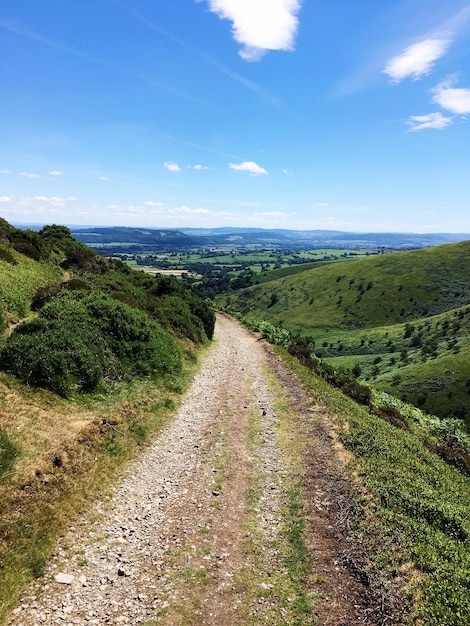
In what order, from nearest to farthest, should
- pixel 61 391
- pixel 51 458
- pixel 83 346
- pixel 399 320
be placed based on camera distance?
pixel 51 458
pixel 61 391
pixel 83 346
pixel 399 320

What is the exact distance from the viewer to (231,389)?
26000 millimetres

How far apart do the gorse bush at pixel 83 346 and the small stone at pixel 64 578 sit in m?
8.86

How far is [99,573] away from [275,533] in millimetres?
5010

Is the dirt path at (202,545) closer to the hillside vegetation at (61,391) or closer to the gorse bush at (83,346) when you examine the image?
the hillside vegetation at (61,391)

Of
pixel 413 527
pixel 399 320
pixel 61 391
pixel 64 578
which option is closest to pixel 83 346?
pixel 61 391

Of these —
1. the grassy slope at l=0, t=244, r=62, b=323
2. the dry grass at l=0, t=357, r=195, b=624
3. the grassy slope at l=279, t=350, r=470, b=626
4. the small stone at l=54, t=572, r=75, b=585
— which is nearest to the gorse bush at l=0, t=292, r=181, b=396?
the dry grass at l=0, t=357, r=195, b=624

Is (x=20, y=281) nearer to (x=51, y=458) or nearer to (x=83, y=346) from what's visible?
(x=83, y=346)

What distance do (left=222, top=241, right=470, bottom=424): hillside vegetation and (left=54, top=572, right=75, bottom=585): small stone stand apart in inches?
2892

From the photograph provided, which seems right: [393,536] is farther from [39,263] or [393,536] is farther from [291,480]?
[39,263]

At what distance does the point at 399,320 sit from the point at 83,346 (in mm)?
149166

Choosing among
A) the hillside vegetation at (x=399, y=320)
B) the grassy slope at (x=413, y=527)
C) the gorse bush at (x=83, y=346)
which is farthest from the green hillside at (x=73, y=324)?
the hillside vegetation at (x=399, y=320)

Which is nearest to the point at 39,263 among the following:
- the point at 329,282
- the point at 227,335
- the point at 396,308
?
the point at 227,335

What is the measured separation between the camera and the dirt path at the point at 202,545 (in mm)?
8133

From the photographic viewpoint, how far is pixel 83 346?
19.4m
